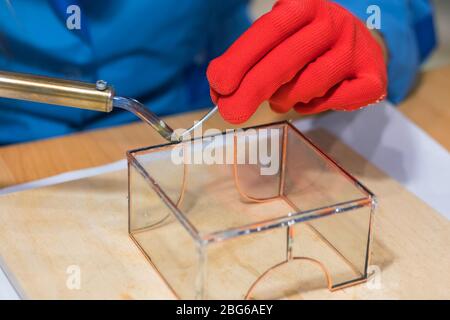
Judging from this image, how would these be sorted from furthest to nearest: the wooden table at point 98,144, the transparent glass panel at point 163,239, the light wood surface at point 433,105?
1. the light wood surface at point 433,105
2. the wooden table at point 98,144
3. the transparent glass panel at point 163,239

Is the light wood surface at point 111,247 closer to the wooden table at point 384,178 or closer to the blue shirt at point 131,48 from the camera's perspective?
the wooden table at point 384,178

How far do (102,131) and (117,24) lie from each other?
13cm

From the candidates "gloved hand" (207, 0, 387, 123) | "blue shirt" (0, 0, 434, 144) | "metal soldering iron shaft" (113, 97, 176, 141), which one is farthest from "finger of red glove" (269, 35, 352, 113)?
"blue shirt" (0, 0, 434, 144)

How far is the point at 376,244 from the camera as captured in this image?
73 centimetres

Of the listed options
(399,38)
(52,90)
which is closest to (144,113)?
(52,90)

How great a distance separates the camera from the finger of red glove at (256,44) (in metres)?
0.68

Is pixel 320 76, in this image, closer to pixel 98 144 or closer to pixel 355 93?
pixel 355 93

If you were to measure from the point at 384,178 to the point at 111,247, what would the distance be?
0.32 m

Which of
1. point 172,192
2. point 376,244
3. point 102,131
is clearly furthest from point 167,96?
point 376,244

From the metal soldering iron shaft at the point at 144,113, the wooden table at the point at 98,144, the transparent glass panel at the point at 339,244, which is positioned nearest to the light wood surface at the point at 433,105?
the wooden table at the point at 98,144

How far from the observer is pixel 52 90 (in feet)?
2.13

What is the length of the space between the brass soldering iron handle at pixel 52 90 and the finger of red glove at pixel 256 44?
10 cm
